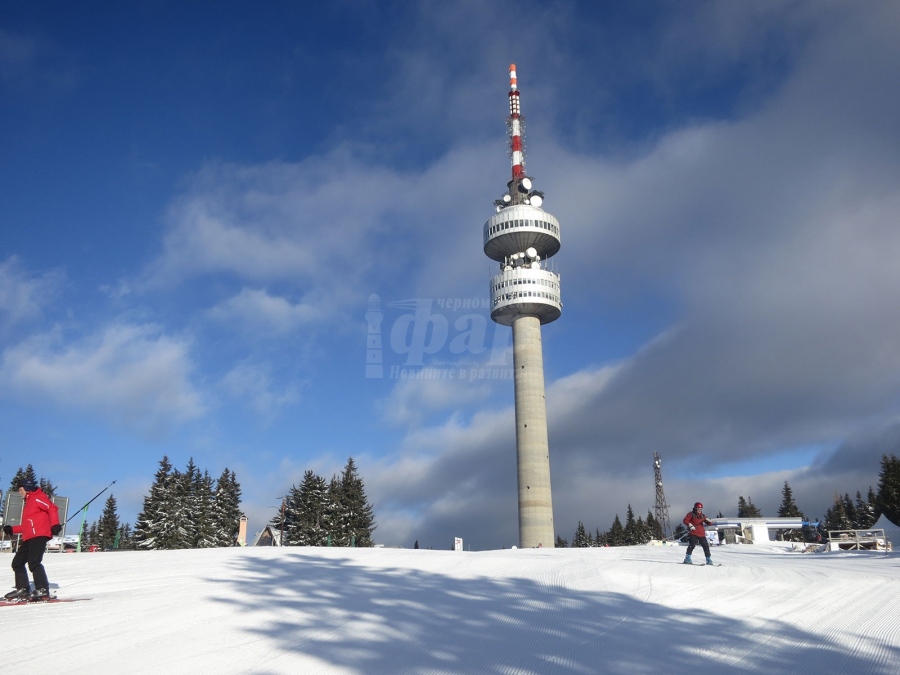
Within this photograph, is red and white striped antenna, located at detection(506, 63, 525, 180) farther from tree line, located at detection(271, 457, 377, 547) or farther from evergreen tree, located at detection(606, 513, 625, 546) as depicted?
evergreen tree, located at detection(606, 513, 625, 546)

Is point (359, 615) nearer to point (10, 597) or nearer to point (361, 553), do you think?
point (10, 597)

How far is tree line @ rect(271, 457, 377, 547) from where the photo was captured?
259 feet

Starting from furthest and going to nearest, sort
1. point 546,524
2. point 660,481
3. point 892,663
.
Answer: point 660,481 < point 546,524 < point 892,663

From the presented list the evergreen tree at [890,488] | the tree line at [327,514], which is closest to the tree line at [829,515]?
the evergreen tree at [890,488]

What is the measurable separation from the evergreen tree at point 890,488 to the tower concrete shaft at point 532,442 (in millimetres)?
45203

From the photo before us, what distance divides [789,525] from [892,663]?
74.8 metres

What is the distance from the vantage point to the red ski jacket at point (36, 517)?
1355 cm

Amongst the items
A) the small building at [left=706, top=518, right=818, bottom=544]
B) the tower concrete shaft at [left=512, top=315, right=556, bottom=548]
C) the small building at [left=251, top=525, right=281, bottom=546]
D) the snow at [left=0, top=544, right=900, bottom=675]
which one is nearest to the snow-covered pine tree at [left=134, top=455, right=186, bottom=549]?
the small building at [left=251, top=525, right=281, bottom=546]

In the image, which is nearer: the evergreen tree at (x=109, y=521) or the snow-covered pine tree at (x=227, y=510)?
the snow-covered pine tree at (x=227, y=510)

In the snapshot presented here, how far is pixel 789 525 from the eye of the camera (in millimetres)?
75125

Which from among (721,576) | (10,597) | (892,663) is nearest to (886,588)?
(721,576)

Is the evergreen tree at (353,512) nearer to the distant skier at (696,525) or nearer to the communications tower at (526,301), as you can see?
the communications tower at (526,301)

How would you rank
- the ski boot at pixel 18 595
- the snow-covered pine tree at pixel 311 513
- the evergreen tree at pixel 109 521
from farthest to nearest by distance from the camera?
the evergreen tree at pixel 109 521 < the snow-covered pine tree at pixel 311 513 < the ski boot at pixel 18 595

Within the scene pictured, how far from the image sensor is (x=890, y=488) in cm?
9094
